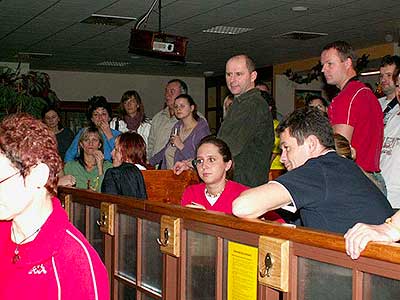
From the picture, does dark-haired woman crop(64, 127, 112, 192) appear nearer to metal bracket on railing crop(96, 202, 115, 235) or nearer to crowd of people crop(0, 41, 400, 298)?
crowd of people crop(0, 41, 400, 298)

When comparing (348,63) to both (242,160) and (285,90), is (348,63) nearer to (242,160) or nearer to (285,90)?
(242,160)

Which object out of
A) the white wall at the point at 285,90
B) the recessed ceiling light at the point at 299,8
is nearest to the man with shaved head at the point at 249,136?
the recessed ceiling light at the point at 299,8

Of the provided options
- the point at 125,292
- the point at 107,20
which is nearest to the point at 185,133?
the point at 125,292

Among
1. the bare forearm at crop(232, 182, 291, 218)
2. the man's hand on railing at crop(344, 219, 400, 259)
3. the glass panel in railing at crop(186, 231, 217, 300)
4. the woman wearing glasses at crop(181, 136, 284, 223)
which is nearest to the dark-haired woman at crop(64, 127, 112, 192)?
the woman wearing glasses at crop(181, 136, 284, 223)

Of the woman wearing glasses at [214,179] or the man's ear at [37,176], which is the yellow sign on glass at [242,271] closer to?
the man's ear at [37,176]

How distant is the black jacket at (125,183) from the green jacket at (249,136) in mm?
561

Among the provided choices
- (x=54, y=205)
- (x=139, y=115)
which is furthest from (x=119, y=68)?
(x=54, y=205)

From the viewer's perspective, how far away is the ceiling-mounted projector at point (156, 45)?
6.74 meters

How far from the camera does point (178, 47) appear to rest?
6871mm

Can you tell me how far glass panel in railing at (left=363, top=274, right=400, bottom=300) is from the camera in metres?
1.53

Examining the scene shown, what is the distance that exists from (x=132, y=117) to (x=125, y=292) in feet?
9.94

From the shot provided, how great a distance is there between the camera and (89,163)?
519cm

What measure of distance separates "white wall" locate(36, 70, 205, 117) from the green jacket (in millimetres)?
11526

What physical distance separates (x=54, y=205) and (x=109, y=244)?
5.03 ft
